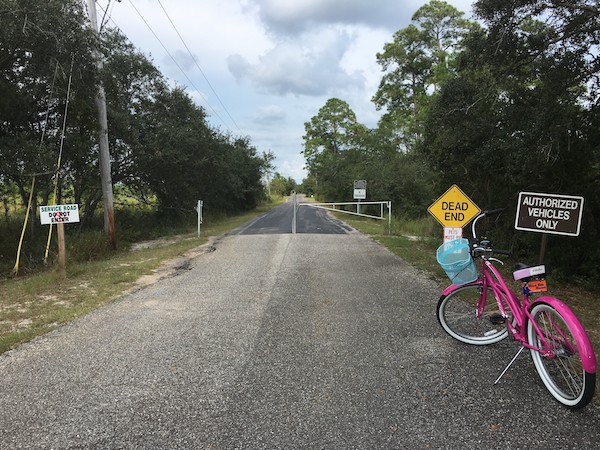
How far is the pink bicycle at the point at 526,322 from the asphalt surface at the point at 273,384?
0.49 feet

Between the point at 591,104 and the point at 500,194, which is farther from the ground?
the point at 591,104

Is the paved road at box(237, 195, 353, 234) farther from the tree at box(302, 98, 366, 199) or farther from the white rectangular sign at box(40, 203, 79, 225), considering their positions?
the tree at box(302, 98, 366, 199)

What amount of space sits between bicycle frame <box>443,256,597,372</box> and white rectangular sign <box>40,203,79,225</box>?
7.59 meters

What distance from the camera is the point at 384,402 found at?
124 inches

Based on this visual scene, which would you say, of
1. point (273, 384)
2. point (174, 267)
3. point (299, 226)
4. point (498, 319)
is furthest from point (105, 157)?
point (498, 319)

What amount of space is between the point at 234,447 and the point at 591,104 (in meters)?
7.55

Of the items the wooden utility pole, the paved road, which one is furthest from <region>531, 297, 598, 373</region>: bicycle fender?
the paved road

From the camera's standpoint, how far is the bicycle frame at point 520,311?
287cm

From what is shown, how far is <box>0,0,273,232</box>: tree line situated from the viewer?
9883 mm

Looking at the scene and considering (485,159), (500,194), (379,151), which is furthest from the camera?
(379,151)

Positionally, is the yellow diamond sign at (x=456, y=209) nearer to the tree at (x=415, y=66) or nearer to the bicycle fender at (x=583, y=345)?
the bicycle fender at (x=583, y=345)

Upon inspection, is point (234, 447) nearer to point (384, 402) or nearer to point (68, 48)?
point (384, 402)

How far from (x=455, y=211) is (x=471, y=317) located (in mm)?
2683

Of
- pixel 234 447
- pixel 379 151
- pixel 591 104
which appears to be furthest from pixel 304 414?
pixel 379 151
